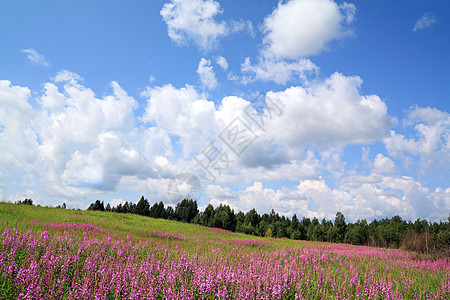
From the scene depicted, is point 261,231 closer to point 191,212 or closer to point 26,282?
point 191,212

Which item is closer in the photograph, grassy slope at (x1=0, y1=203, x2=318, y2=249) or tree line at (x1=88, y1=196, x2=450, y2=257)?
grassy slope at (x1=0, y1=203, x2=318, y2=249)

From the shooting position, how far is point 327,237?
2800 inches

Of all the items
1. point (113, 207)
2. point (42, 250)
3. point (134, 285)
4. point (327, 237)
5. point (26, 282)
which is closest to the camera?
point (26, 282)

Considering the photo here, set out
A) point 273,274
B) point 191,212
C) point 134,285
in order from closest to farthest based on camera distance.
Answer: point 134,285 < point 273,274 < point 191,212

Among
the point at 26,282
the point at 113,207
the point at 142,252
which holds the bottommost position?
the point at 113,207

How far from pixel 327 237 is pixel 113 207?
72.5m

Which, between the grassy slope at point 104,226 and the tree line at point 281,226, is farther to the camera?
the tree line at point 281,226

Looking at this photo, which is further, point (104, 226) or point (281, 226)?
point (281, 226)

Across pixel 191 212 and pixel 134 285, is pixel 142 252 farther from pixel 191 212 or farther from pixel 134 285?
pixel 191 212

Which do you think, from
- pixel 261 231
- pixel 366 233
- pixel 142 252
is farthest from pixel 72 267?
pixel 366 233

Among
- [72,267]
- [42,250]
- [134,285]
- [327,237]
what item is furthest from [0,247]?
[327,237]

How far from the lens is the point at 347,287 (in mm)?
7367

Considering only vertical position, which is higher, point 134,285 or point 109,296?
point 134,285

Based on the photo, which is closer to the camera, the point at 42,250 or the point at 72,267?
the point at 72,267
